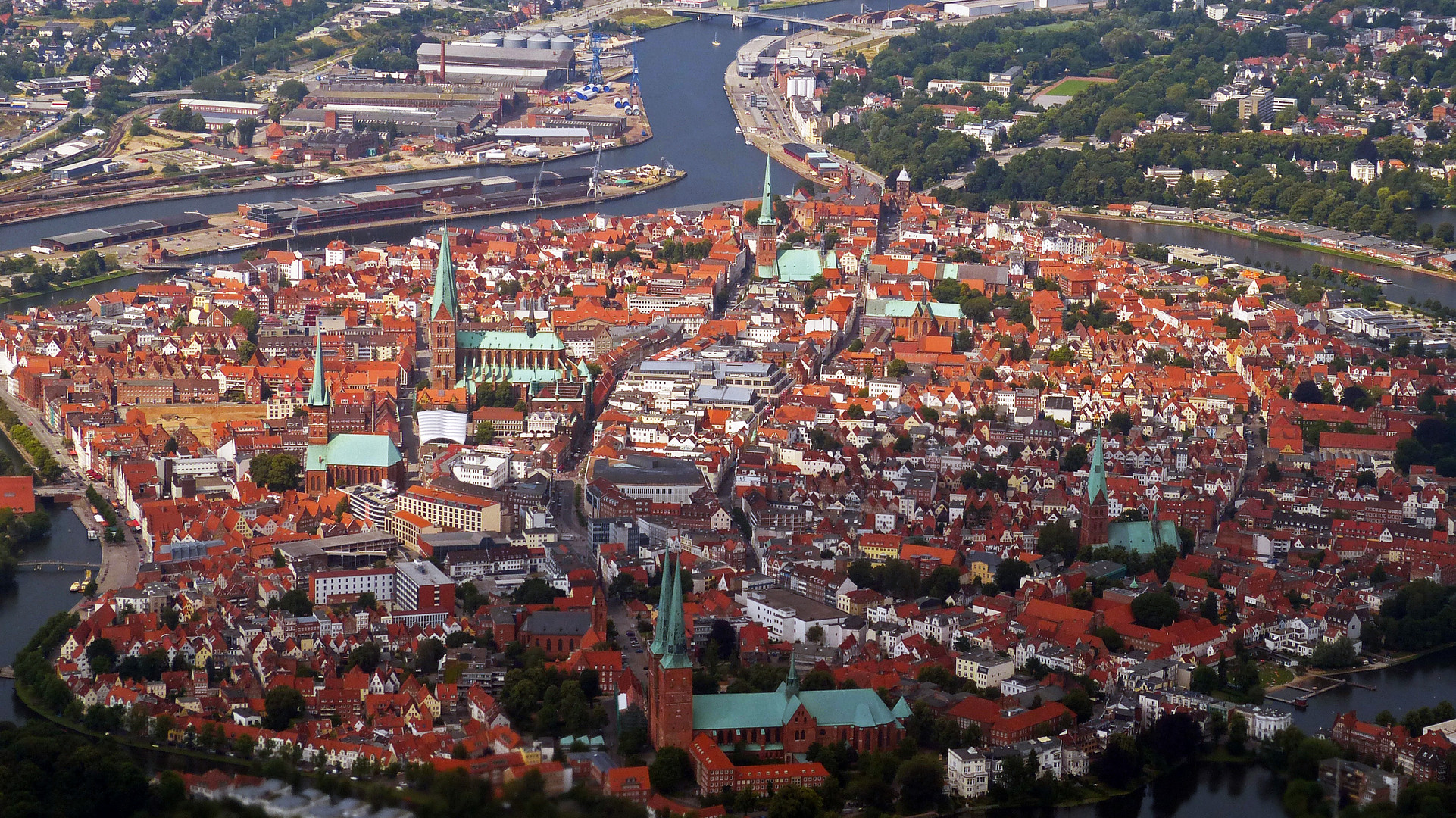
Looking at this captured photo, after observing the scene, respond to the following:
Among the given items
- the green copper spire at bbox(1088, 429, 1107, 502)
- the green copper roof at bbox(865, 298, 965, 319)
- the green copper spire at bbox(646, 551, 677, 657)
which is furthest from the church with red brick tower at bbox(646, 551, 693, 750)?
the green copper roof at bbox(865, 298, 965, 319)

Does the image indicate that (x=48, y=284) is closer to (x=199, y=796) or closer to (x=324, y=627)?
(x=324, y=627)

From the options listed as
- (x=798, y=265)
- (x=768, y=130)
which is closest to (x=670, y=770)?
(x=798, y=265)

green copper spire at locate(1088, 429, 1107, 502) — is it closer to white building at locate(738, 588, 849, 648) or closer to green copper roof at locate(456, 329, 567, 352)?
white building at locate(738, 588, 849, 648)

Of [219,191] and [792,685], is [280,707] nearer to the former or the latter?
[792,685]

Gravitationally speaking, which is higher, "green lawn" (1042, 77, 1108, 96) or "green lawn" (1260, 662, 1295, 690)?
"green lawn" (1260, 662, 1295, 690)

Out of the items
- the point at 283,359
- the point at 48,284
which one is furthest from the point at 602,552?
the point at 48,284

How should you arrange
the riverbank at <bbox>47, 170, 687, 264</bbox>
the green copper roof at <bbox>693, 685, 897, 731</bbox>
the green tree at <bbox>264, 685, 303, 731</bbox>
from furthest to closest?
the riverbank at <bbox>47, 170, 687, 264</bbox> < the green tree at <bbox>264, 685, 303, 731</bbox> < the green copper roof at <bbox>693, 685, 897, 731</bbox>

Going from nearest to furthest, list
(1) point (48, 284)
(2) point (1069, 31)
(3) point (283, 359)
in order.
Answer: (3) point (283, 359) < (1) point (48, 284) < (2) point (1069, 31)
